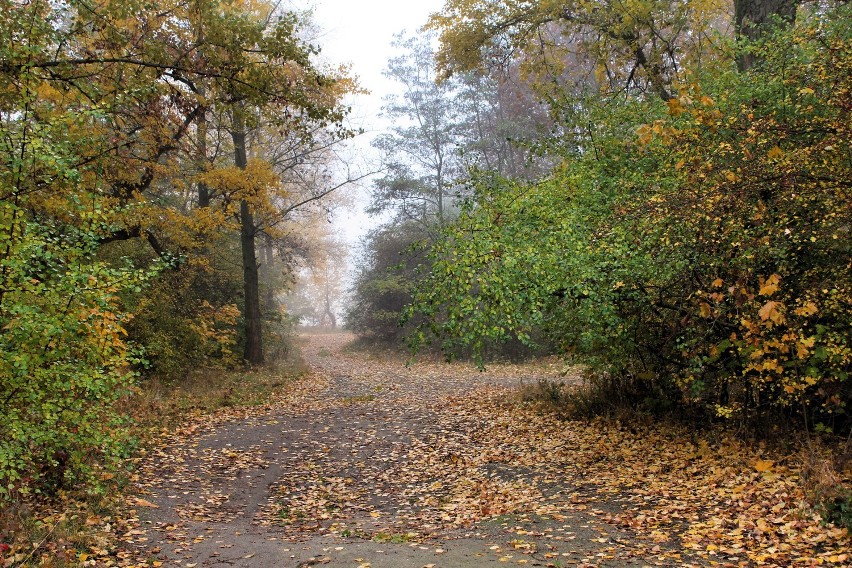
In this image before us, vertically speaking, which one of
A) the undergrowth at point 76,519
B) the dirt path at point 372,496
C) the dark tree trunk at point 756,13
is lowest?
the dirt path at point 372,496

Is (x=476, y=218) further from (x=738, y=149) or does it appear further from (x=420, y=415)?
(x=420, y=415)

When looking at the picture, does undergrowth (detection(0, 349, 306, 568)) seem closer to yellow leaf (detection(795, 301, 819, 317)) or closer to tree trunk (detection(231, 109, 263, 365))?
yellow leaf (detection(795, 301, 819, 317))

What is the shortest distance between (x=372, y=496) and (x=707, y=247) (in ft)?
15.8

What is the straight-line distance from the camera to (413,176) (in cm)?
2472

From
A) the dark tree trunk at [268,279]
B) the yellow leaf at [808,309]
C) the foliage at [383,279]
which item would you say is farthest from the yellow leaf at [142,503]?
the foliage at [383,279]

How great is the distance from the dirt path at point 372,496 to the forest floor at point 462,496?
0.09 feet

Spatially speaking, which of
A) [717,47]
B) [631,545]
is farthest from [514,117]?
[631,545]

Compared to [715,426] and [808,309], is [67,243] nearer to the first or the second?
[808,309]

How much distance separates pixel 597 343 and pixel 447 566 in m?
4.65

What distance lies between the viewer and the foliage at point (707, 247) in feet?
17.2

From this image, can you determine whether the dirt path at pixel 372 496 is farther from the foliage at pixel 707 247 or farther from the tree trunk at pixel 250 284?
the tree trunk at pixel 250 284

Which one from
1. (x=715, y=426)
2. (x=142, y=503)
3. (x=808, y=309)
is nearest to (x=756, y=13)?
(x=715, y=426)

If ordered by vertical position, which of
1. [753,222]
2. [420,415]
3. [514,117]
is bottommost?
[420,415]

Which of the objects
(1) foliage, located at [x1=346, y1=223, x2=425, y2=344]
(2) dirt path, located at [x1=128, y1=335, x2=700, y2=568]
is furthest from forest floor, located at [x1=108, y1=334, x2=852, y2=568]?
(1) foliage, located at [x1=346, y1=223, x2=425, y2=344]
